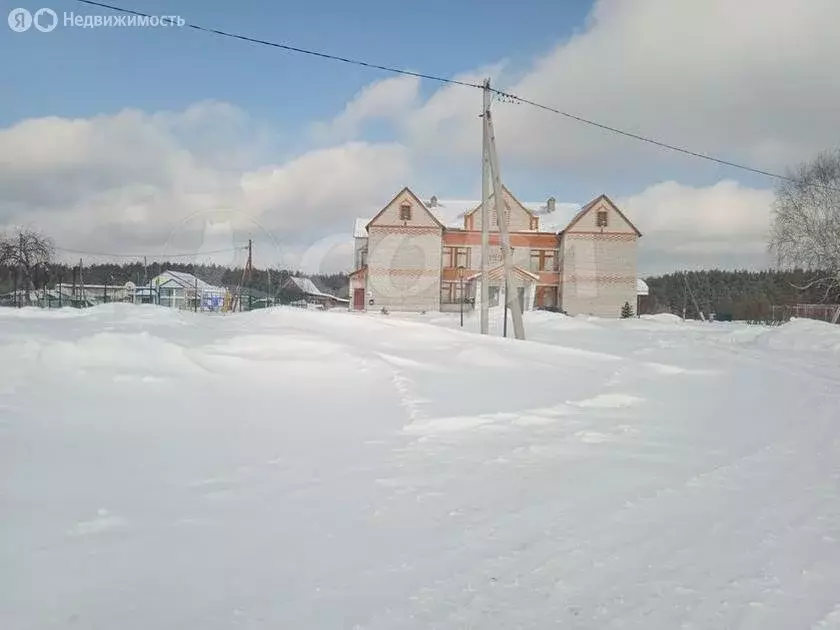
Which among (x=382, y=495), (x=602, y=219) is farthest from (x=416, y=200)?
(x=382, y=495)

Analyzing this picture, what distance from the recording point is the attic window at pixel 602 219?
42.8 metres

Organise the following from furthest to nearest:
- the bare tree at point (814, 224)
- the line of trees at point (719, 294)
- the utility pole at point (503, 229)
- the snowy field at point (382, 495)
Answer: the line of trees at point (719, 294) < the bare tree at point (814, 224) < the utility pole at point (503, 229) < the snowy field at point (382, 495)

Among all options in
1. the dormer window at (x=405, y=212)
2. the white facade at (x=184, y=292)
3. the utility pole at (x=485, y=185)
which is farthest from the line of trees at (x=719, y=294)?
the white facade at (x=184, y=292)

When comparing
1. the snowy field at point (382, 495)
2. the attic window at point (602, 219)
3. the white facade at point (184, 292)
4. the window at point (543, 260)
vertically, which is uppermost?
the attic window at point (602, 219)

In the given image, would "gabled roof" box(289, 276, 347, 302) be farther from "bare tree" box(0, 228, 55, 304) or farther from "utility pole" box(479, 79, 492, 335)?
"utility pole" box(479, 79, 492, 335)

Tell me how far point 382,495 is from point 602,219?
1647 inches

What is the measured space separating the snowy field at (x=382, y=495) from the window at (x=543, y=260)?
3519 centimetres

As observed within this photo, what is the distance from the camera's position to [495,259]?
4138cm

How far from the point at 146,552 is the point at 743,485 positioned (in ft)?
13.5

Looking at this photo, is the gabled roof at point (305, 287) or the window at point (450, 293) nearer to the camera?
the window at point (450, 293)

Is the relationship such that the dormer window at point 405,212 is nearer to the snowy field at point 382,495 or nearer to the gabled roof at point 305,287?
the gabled roof at point 305,287

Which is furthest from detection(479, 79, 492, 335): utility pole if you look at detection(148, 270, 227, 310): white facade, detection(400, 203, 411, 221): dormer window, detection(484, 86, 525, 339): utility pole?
detection(400, 203, 411, 221): dormer window

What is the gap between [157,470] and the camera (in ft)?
14.0

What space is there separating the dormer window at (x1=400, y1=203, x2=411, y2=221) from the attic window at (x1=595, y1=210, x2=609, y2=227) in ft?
43.7
